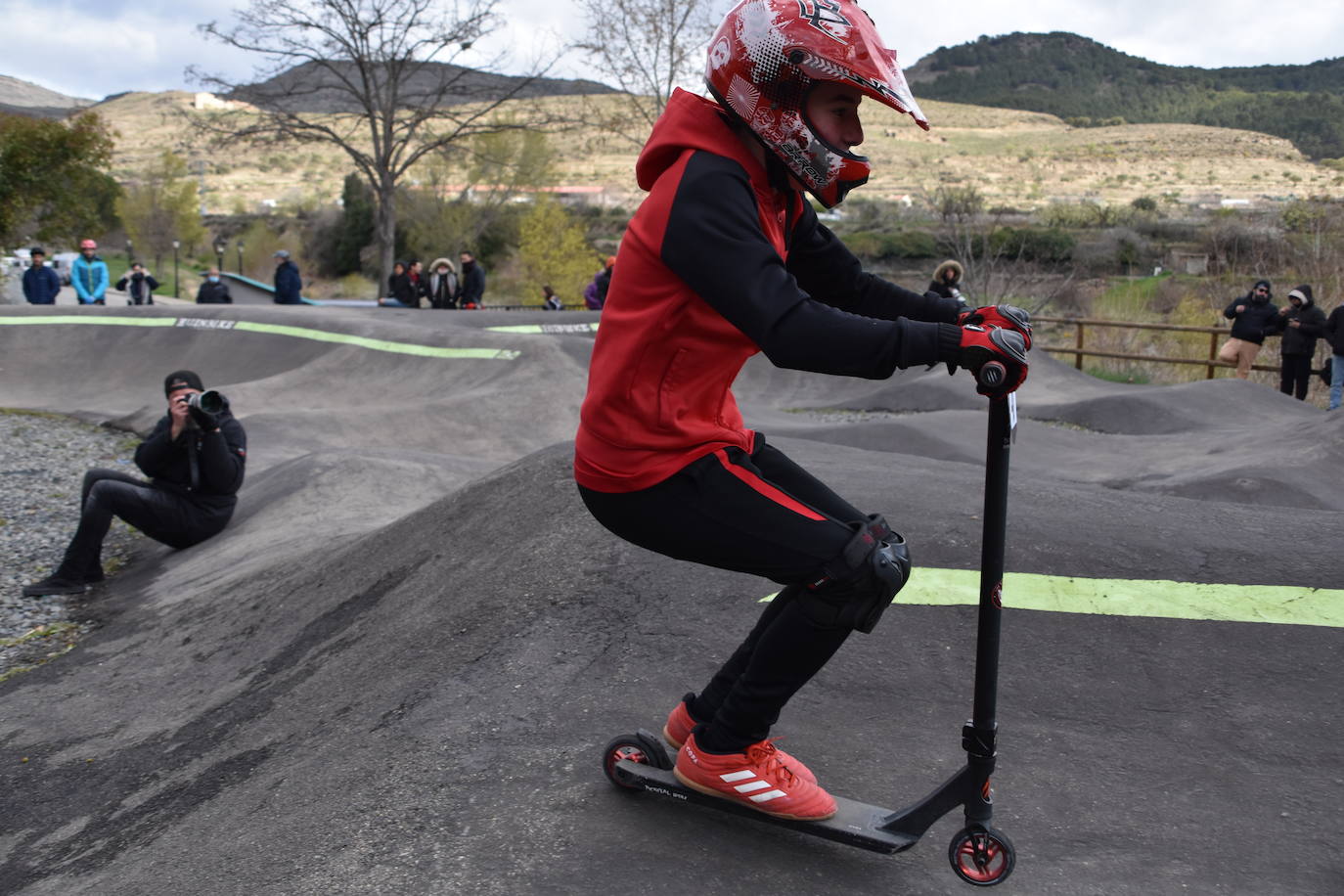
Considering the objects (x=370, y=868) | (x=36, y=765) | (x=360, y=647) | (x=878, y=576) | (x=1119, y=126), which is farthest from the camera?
(x=1119, y=126)

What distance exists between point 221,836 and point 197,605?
151 inches

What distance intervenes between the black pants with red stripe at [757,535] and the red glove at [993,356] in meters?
0.51

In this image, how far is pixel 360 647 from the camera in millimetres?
4797

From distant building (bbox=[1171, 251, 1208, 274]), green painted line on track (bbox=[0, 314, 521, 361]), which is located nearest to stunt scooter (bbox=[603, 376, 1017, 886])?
green painted line on track (bbox=[0, 314, 521, 361])

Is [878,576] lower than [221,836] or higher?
higher

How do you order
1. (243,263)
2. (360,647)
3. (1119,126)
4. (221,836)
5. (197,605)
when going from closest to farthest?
1. (221,836)
2. (360,647)
3. (197,605)
4. (243,263)
5. (1119,126)

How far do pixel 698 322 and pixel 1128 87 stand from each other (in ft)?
558

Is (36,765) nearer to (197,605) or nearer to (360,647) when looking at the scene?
(360,647)

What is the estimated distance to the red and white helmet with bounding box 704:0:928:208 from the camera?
95.6 inches

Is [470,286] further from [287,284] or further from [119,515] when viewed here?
[119,515]

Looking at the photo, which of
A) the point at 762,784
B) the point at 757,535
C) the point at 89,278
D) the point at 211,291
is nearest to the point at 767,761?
the point at 762,784

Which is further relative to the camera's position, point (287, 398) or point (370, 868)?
point (287, 398)

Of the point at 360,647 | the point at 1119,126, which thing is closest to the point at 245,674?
the point at 360,647

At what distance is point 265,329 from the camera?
58.7ft
